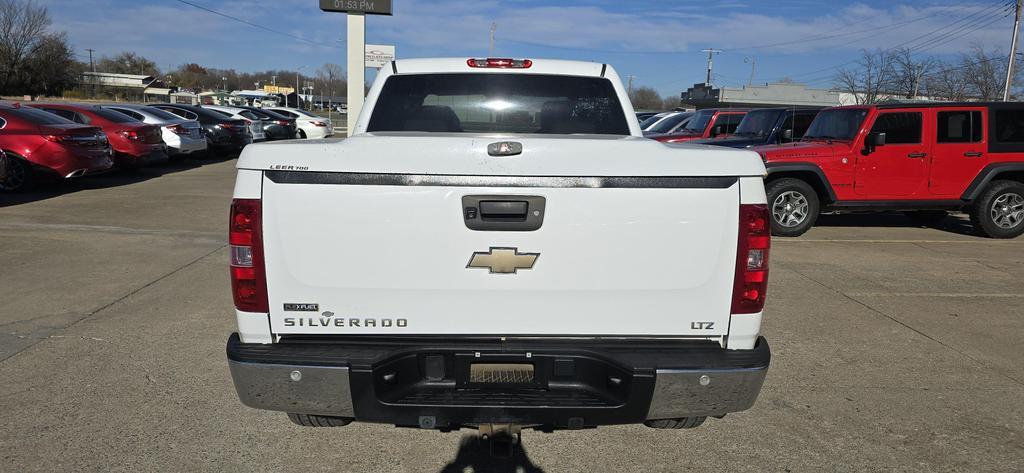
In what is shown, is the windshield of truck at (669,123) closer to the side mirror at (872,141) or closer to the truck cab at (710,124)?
the truck cab at (710,124)

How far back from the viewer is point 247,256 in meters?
2.64

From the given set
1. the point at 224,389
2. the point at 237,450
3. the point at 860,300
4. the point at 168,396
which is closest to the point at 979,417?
the point at 860,300

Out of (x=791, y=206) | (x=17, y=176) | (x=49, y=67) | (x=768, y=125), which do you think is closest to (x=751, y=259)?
(x=791, y=206)

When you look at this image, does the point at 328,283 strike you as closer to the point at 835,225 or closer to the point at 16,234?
the point at 16,234

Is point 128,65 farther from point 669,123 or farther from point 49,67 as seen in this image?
point 669,123

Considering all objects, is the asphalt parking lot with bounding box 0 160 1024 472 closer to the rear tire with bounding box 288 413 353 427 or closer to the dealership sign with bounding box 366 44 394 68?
the rear tire with bounding box 288 413 353 427

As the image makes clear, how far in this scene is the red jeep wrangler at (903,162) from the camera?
9641 mm

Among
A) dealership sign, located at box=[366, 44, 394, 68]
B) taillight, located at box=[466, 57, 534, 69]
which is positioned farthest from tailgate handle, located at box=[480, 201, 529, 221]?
dealership sign, located at box=[366, 44, 394, 68]

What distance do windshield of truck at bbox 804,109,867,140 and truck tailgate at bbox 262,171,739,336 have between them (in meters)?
8.32

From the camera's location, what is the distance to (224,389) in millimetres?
4113

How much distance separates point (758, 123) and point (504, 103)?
11676mm

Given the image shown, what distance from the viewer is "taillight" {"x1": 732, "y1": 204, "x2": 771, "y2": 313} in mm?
2664

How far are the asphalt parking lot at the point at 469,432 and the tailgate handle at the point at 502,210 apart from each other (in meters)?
1.36

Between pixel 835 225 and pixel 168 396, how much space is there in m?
10.5
